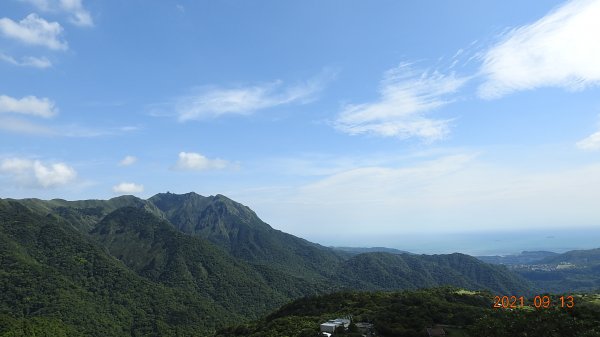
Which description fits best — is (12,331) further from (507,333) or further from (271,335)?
(507,333)

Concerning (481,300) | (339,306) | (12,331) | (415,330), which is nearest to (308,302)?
(339,306)

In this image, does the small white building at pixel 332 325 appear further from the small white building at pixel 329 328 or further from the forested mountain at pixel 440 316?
the forested mountain at pixel 440 316
